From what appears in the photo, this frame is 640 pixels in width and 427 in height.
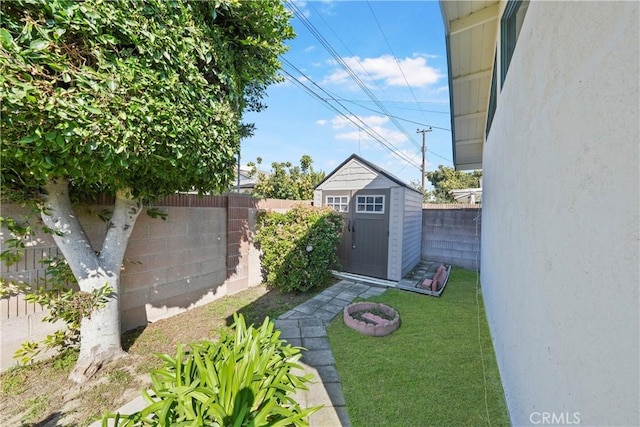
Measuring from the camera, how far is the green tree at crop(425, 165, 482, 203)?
23.6m

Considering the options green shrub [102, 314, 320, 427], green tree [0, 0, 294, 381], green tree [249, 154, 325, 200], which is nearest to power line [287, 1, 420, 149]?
green tree [0, 0, 294, 381]

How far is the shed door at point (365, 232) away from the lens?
6.25 metres

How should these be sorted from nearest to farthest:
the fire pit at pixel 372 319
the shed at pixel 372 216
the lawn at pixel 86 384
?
the lawn at pixel 86 384, the fire pit at pixel 372 319, the shed at pixel 372 216

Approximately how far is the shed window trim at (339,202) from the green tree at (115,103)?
4.12 m

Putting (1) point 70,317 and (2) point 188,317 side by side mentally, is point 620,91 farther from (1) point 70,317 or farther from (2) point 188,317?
(2) point 188,317

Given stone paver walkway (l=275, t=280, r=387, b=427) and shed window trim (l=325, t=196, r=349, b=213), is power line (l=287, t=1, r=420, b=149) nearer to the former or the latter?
shed window trim (l=325, t=196, r=349, b=213)

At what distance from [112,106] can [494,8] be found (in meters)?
4.49

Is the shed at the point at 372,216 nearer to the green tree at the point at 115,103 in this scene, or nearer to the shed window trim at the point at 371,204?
the shed window trim at the point at 371,204

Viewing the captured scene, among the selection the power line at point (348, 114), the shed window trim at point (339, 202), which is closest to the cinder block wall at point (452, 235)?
the shed window trim at point (339, 202)

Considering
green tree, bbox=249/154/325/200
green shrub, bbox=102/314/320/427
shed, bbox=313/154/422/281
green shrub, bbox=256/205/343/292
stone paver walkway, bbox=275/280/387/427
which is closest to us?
green shrub, bbox=102/314/320/427

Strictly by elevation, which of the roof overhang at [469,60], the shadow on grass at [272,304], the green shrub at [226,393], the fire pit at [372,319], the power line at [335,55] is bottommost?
the shadow on grass at [272,304]

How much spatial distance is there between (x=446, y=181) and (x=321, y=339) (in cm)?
2426

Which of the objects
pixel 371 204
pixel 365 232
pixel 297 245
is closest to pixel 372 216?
pixel 371 204

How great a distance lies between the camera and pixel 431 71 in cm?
725
